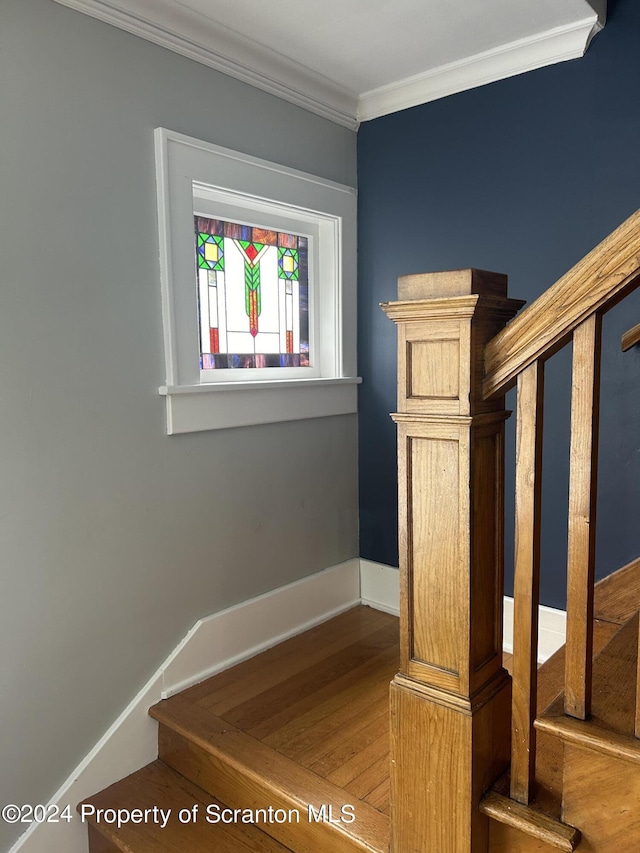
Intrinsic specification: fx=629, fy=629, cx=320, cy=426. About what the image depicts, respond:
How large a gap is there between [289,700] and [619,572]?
1086mm

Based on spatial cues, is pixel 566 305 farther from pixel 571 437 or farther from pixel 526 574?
pixel 526 574

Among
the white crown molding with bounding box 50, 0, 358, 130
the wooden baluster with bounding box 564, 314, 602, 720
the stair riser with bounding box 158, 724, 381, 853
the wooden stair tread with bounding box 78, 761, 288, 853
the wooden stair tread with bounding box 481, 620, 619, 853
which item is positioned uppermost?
the white crown molding with bounding box 50, 0, 358, 130

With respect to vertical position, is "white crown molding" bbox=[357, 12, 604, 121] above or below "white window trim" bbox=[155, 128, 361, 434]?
above

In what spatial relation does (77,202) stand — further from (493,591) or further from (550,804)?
(550,804)

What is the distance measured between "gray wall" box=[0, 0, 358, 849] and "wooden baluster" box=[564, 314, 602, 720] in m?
1.33

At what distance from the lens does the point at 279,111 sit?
7.43 feet

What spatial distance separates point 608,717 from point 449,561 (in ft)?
1.15

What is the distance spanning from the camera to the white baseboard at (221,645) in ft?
5.87

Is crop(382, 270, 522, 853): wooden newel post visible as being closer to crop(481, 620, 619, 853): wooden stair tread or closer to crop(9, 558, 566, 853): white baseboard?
crop(481, 620, 619, 853): wooden stair tread

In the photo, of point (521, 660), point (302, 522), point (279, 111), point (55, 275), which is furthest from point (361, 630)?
point (279, 111)

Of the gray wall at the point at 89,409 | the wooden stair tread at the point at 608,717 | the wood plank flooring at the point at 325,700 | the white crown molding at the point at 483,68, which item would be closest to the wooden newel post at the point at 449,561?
the wooden stair tread at the point at 608,717

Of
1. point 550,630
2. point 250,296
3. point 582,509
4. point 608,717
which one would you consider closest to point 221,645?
point 550,630

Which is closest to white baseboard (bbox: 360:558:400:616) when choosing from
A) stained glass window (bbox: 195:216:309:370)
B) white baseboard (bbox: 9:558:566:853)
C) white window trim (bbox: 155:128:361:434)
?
white baseboard (bbox: 9:558:566:853)

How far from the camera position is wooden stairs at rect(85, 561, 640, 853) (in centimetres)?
100
